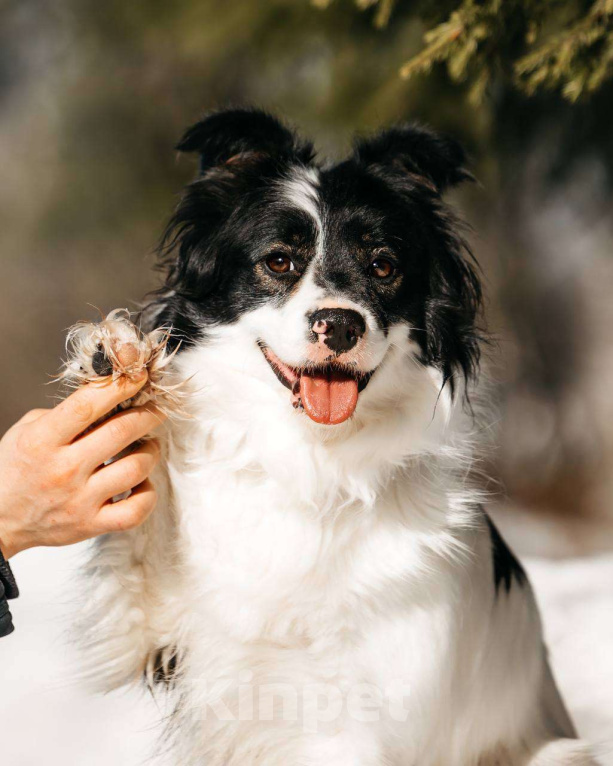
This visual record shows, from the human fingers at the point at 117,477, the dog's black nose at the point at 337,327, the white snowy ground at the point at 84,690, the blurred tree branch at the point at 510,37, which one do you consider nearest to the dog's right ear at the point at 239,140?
the dog's black nose at the point at 337,327

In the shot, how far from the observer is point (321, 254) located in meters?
1.74

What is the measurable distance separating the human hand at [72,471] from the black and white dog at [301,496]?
251 mm

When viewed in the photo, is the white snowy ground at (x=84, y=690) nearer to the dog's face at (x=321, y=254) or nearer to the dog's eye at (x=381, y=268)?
the dog's face at (x=321, y=254)

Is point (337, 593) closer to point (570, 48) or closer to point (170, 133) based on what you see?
point (570, 48)

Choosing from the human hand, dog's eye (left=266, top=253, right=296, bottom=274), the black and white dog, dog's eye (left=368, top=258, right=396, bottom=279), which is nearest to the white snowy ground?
the black and white dog

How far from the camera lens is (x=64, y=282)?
420 cm

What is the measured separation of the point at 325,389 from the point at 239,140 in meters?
0.64

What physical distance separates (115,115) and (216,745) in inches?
132

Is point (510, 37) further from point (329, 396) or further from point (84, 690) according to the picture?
point (84, 690)

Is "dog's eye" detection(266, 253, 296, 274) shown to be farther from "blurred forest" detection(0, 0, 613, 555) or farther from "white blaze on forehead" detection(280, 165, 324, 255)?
"blurred forest" detection(0, 0, 613, 555)

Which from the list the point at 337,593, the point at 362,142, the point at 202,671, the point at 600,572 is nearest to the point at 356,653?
the point at 337,593

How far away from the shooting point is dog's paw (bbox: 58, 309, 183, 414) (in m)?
1.43

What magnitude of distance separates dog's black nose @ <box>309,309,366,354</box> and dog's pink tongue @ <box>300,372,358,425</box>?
10 cm

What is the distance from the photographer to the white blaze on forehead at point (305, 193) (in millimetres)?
1754
